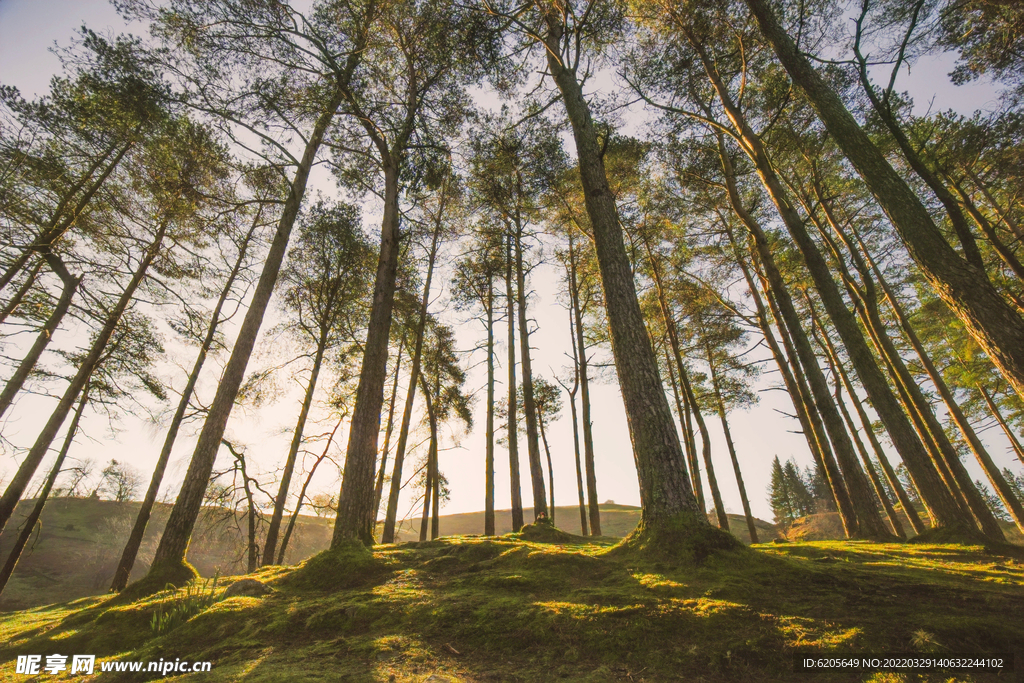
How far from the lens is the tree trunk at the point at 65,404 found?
7805 mm

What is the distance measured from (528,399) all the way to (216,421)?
678cm

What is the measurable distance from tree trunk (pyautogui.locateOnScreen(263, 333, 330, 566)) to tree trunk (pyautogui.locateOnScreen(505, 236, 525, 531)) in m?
5.89

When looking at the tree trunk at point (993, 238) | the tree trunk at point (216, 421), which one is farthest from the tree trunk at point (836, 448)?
the tree trunk at point (216, 421)

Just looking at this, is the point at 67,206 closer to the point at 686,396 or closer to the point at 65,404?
the point at 65,404

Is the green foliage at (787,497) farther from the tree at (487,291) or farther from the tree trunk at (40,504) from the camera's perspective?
the tree trunk at (40,504)

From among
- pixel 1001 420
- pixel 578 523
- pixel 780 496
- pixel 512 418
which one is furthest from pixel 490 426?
pixel 780 496

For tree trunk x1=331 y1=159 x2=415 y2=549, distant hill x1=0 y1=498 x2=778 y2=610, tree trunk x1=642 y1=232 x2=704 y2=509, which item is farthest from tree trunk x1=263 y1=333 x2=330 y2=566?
tree trunk x1=642 y1=232 x2=704 y2=509

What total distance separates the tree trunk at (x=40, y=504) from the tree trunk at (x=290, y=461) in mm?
5103

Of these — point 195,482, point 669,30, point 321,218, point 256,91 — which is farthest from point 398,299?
point 669,30

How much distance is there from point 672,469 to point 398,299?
1155 centimetres

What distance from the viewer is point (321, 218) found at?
1079 cm

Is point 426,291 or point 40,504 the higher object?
point 426,291

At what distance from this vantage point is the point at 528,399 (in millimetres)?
10250

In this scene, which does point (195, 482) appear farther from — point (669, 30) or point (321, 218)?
point (669, 30)
